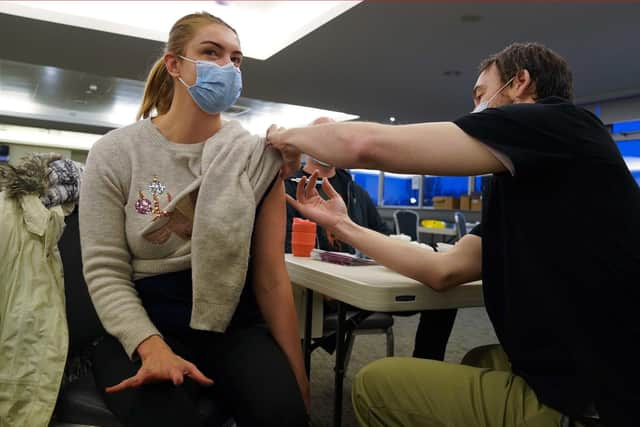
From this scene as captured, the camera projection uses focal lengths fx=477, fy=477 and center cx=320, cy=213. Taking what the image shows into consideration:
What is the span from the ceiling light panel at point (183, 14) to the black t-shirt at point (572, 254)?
14.2 feet

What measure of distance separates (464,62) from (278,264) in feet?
17.2

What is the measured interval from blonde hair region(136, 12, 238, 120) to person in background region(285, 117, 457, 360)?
1.39 feet

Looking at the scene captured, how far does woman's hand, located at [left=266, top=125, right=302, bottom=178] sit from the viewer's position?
3.84ft

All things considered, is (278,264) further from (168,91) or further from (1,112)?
(1,112)

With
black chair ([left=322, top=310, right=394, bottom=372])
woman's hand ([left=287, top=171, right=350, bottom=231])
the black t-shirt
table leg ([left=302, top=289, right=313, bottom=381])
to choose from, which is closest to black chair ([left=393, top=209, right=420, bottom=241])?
black chair ([left=322, top=310, right=394, bottom=372])

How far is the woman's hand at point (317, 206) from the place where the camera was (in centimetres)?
140

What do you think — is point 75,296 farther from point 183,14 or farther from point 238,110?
point 238,110

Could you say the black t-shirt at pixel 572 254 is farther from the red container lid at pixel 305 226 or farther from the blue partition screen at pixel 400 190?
the blue partition screen at pixel 400 190

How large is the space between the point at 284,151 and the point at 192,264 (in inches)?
14.0

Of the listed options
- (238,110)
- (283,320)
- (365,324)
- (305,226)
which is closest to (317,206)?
(305,226)

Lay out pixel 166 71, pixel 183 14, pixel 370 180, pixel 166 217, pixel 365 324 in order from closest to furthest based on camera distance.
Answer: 1. pixel 166 217
2. pixel 166 71
3. pixel 365 324
4. pixel 183 14
5. pixel 370 180

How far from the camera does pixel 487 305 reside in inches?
41.7

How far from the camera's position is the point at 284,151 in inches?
47.1

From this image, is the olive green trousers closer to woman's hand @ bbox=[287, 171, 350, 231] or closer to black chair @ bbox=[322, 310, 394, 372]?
woman's hand @ bbox=[287, 171, 350, 231]
